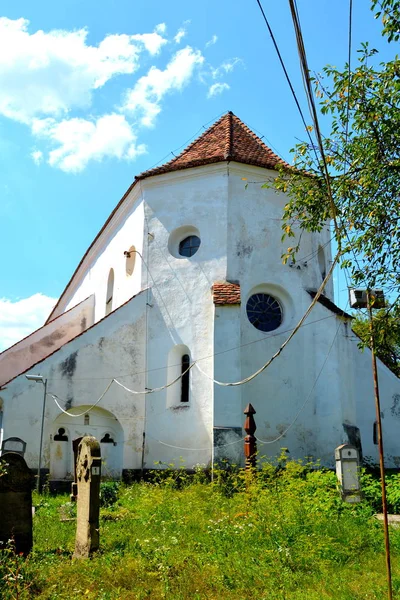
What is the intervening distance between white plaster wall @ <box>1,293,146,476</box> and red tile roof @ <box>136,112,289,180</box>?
14.8 ft

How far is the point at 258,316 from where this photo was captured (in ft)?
55.1

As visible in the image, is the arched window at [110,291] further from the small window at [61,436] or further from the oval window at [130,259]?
the small window at [61,436]

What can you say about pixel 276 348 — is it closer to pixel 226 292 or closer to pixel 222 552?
pixel 226 292

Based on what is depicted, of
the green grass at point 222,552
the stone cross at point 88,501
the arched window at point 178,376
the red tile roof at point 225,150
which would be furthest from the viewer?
the red tile roof at point 225,150

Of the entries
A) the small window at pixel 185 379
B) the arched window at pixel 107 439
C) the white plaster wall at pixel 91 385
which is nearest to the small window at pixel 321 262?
the small window at pixel 185 379

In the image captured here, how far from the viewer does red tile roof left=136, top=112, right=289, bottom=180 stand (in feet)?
56.1

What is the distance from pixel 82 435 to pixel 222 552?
9255mm

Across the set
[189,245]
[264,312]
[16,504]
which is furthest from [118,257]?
[16,504]

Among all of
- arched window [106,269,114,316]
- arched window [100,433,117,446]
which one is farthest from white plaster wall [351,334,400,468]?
arched window [106,269,114,316]

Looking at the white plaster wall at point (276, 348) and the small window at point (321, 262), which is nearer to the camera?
the white plaster wall at point (276, 348)

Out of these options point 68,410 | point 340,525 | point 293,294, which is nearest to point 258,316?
point 293,294

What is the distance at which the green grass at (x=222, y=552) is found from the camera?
6.05m

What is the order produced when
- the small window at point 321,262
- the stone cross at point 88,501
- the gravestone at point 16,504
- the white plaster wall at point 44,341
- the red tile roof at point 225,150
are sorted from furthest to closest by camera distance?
the white plaster wall at point 44,341 < the small window at point 321,262 < the red tile roof at point 225,150 < the stone cross at point 88,501 < the gravestone at point 16,504

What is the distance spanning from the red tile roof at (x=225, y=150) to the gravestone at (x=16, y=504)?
Result: 11.7 m
